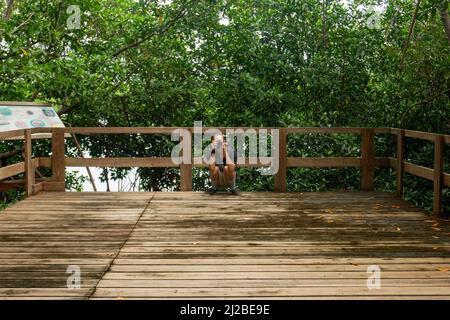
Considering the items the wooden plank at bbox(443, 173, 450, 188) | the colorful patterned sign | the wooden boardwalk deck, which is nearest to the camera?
the wooden boardwalk deck

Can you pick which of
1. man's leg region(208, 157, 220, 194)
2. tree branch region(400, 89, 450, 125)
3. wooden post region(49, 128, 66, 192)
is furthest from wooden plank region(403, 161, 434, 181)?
wooden post region(49, 128, 66, 192)

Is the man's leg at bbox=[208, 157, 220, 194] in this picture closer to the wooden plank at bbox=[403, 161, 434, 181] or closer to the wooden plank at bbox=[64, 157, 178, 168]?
the wooden plank at bbox=[64, 157, 178, 168]

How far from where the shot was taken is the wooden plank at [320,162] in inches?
405

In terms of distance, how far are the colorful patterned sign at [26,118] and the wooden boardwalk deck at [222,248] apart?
1247mm

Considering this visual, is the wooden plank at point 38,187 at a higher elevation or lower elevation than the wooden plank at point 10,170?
lower

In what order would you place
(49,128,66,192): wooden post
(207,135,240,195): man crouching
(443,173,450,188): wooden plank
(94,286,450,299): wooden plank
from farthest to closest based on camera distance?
1. (49,128,66,192): wooden post
2. (207,135,240,195): man crouching
3. (443,173,450,188): wooden plank
4. (94,286,450,299): wooden plank

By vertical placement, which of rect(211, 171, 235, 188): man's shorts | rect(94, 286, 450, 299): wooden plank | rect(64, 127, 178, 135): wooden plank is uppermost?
rect(64, 127, 178, 135): wooden plank

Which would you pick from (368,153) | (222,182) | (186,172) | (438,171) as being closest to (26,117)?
(186,172)

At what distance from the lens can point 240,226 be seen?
24.2ft

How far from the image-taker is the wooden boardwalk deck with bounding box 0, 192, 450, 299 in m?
4.75

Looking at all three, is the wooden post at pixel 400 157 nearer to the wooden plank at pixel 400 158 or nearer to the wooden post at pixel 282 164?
the wooden plank at pixel 400 158

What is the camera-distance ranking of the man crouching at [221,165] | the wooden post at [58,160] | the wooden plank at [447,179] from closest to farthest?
the wooden plank at [447,179], the man crouching at [221,165], the wooden post at [58,160]

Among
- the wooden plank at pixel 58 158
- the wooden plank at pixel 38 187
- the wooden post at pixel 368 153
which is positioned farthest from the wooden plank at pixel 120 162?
the wooden post at pixel 368 153

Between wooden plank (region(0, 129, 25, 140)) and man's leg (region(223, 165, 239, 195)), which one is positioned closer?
wooden plank (region(0, 129, 25, 140))
